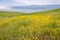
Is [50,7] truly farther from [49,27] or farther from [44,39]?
[44,39]

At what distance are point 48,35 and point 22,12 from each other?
42.2 inches

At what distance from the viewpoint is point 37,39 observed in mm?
3611

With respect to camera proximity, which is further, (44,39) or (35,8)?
(35,8)

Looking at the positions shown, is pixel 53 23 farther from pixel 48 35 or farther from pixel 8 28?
pixel 8 28

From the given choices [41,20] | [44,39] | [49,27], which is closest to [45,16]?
[41,20]

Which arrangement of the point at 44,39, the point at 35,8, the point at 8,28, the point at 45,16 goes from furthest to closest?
the point at 35,8
the point at 45,16
the point at 8,28
the point at 44,39

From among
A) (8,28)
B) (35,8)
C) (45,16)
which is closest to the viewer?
(8,28)

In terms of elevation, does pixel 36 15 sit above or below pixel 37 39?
above

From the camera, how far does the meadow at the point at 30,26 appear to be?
12.0 ft

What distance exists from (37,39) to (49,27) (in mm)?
379

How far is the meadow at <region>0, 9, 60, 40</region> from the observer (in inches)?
144

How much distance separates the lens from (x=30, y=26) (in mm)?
3873

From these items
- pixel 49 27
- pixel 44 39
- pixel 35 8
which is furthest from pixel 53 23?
pixel 35 8

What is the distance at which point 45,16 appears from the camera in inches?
164
